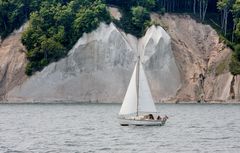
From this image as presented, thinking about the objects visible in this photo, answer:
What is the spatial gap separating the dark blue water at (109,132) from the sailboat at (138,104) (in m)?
1.33

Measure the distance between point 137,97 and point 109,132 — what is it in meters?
9.42

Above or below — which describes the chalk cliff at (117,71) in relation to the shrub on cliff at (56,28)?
below

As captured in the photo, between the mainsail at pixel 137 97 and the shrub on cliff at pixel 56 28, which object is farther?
the shrub on cliff at pixel 56 28

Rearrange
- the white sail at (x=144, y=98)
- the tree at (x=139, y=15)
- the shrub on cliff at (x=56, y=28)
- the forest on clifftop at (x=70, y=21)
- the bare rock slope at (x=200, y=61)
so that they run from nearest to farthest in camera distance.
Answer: the white sail at (x=144, y=98), the shrub on cliff at (x=56, y=28), the forest on clifftop at (x=70, y=21), the bare rock slope at (x=200, y=61), the tree at (x=139, y=15)

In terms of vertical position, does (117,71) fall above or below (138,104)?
above

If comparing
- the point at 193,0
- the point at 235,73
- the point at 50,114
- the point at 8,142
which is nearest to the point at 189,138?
the point at 8,142

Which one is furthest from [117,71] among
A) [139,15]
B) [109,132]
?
[109,132]

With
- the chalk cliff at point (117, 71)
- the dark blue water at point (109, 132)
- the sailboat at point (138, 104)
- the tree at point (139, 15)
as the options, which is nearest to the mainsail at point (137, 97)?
the sailboat at point (138, 104)

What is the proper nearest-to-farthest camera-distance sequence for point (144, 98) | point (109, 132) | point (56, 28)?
1. point (109, 132)
2. point (144, 98)
3. point (56, 28)

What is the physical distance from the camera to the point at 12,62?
5266 inches

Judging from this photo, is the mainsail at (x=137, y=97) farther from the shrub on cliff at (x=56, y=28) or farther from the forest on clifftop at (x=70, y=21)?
the forest on clifftop at (x=70, y=21)

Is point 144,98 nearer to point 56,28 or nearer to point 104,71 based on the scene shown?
point 104,71

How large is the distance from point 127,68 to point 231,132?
194 ft

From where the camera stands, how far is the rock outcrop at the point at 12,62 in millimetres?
131500
